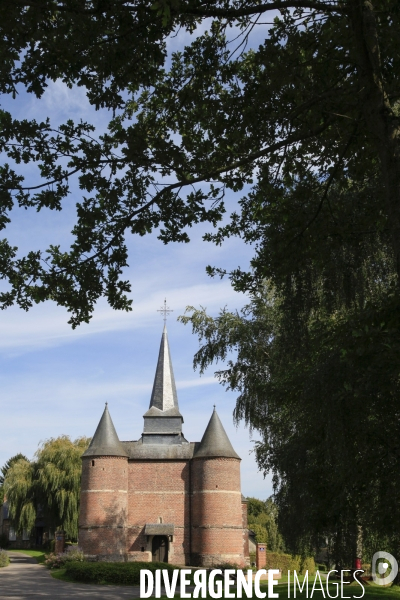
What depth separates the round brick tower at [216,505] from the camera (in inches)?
1304

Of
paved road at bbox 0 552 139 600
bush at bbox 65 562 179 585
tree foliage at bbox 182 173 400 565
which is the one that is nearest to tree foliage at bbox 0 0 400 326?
tree foliage at bbox 182 173 400 565

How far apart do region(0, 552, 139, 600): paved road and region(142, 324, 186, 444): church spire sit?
10020 mm

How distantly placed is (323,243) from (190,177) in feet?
7.74

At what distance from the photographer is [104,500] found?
3366 centimetres

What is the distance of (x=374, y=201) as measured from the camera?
9234 millimetres

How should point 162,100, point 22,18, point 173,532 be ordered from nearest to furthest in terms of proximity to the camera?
1. point 22,18
2. point 162,100
3. point 173,532

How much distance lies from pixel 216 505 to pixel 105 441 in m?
7.50

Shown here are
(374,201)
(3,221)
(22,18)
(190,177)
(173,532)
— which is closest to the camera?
(22,18)

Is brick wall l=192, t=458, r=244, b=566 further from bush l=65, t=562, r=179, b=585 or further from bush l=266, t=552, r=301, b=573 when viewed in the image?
bush l=65, t=562, r=179, b=585

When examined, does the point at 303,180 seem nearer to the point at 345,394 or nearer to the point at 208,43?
the point at 208,43

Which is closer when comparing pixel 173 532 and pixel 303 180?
pixel 303 180

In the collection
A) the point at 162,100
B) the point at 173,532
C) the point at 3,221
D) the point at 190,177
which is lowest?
the point at 173,532

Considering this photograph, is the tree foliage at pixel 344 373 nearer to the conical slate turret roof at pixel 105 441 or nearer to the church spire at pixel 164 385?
the conical slate turret roof at pixel 105 441

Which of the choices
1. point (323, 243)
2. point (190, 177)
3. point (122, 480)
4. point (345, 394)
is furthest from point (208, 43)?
point (122, 480)
